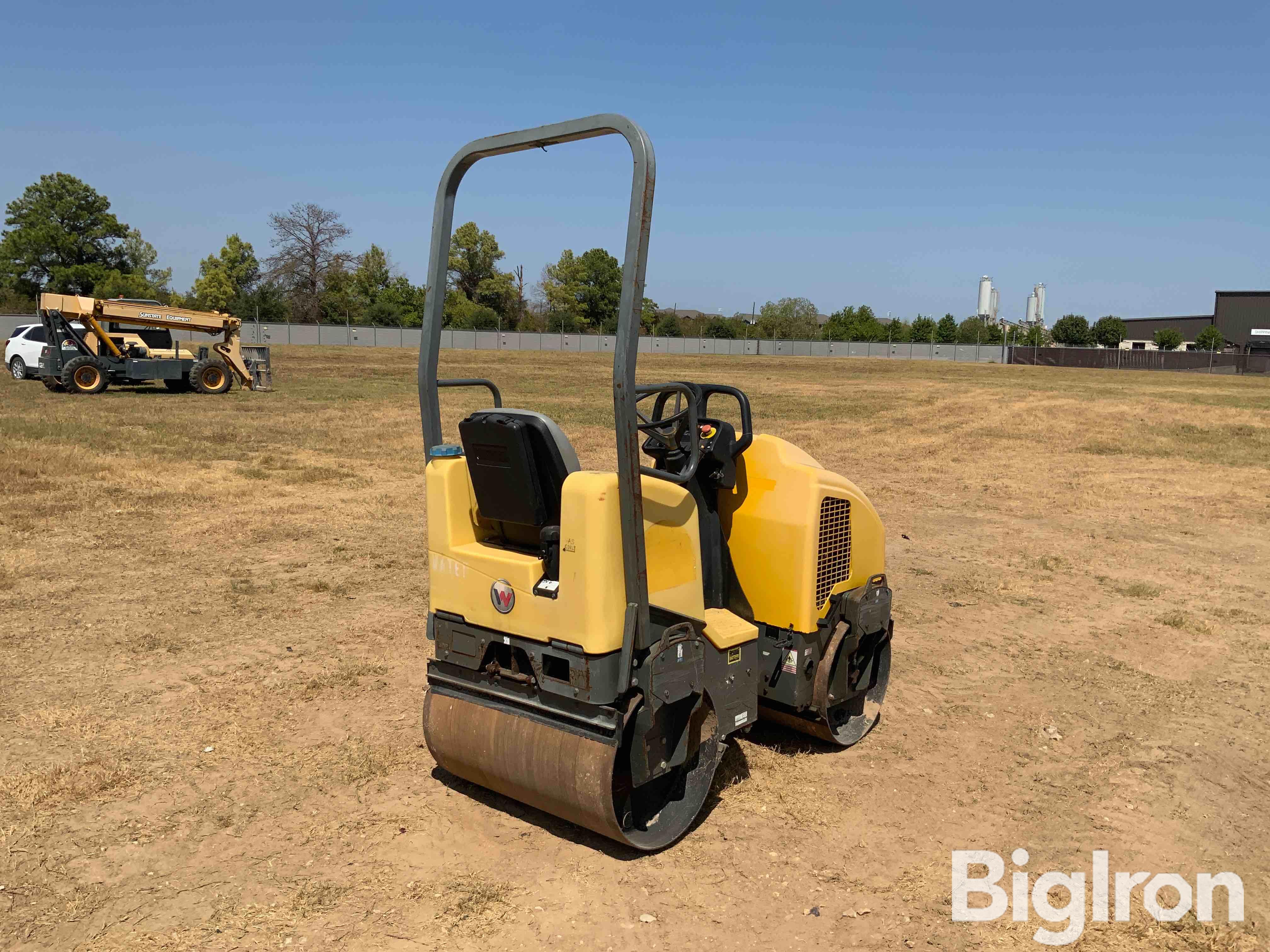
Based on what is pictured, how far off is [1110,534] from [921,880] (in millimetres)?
7949

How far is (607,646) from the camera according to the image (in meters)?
3.65

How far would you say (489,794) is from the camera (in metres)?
4.53

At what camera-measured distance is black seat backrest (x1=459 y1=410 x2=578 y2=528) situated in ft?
12.4

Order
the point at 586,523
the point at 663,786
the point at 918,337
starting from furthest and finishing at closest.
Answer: the point at 918,337
the point at 663,786
the point at 586,523

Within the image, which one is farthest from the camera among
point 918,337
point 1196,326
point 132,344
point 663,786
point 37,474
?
point 1196,326

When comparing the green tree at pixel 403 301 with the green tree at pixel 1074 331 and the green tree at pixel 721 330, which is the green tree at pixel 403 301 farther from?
the green tree at pixel 1074 331

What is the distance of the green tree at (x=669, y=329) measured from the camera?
77562 mm

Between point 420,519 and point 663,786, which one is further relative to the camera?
point 420,519

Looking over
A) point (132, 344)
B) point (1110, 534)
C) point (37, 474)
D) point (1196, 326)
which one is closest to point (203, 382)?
point (132, 344)

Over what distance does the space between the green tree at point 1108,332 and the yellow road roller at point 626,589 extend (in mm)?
87033

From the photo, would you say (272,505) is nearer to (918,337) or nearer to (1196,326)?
(918,337)

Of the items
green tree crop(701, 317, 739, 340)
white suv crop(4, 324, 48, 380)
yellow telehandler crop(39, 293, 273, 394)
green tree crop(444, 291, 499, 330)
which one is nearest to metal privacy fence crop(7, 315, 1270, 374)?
green tree crop(444, 291, 499, 330)

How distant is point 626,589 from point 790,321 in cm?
9260

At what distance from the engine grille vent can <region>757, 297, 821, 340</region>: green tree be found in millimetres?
Result: 78882
